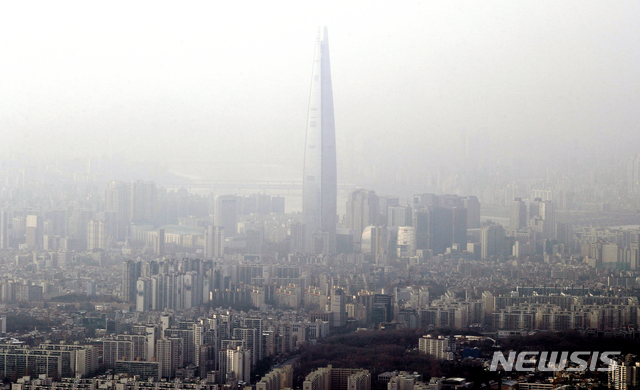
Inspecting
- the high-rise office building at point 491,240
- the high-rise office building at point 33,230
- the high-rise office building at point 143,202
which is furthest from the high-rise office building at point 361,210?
the high-rise office building at point 33,230

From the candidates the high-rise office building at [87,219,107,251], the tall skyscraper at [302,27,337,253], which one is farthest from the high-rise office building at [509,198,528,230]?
the high-rise office building at [87,219,107,251]

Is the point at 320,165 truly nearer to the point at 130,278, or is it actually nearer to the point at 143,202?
the point at 143,202

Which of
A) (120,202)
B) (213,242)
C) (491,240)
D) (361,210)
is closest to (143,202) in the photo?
(120,202)

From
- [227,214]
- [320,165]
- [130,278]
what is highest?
[320,165]

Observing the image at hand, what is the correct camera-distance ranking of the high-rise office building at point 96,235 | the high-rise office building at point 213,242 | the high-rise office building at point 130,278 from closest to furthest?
1. the high-rise office building at point 130,278
2. the high-rise office building at point 213,242
3. the high-rise office building at point 96,235

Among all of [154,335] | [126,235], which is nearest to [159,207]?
[126,235]

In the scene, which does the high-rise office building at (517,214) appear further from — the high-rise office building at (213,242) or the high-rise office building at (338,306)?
the high-rise office building at (213,242)

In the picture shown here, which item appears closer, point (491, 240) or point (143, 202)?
point (491, 240)

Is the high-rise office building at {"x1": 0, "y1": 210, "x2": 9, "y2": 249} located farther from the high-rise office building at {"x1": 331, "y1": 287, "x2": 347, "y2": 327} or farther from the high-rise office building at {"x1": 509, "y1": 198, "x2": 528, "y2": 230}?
the high-rise office building at {"x1": 509, "y1": 198, "x2": 528, "y2": 230}

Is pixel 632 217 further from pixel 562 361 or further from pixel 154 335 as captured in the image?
pixel 154 335
